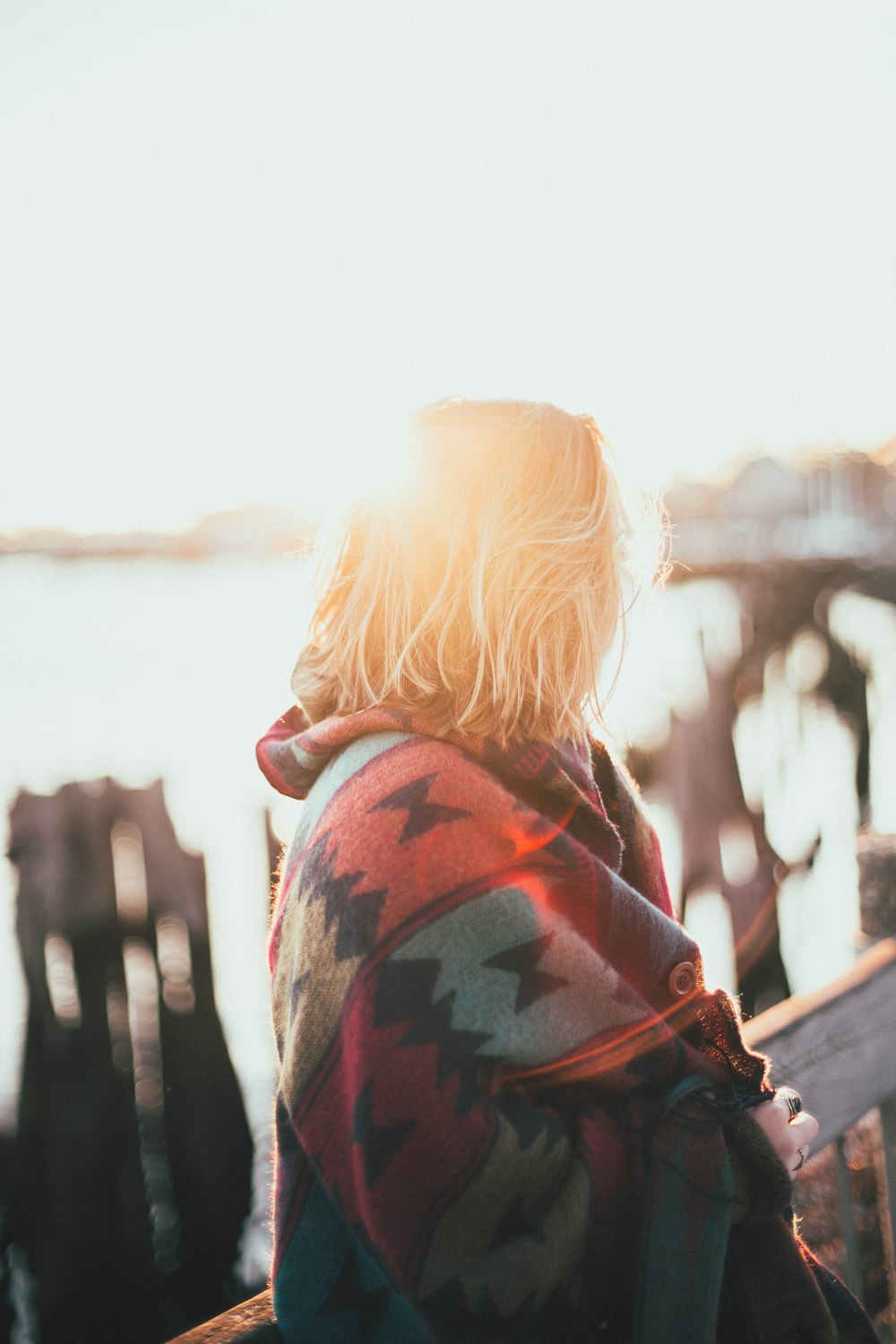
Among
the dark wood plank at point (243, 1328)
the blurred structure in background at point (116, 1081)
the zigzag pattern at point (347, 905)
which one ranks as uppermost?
the zigzag pattern at point (347, 905)

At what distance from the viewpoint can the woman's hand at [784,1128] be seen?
3.87 ft

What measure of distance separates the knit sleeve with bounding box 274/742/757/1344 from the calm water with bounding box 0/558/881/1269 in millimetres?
574

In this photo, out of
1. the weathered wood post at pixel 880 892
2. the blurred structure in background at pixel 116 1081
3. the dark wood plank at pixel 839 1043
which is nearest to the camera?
the dark wood plank at pixel 839 1043

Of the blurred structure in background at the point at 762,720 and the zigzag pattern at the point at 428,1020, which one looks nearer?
the zigzag pattern at the point at 428,1020

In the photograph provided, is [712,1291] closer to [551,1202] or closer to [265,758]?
[551,1202]

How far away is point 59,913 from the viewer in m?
2.59

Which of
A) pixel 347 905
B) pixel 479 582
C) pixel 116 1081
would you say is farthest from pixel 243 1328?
pixel 116 1081

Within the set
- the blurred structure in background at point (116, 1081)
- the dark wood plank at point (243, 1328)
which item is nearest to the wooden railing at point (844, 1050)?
the dark wood plank at point (243, 1328)

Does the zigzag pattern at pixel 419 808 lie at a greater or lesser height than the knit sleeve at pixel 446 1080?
greater

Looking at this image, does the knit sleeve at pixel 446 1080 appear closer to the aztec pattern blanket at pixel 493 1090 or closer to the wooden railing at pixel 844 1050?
the aztec pattern blanket at pixel 493 1090

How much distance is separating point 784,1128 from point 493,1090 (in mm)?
469

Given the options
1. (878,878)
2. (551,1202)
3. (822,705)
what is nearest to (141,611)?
(822,705)

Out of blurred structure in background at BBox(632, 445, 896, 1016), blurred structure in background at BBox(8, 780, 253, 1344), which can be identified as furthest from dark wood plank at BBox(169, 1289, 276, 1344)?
blurred structure in background at BBox(632, 445, 896, 1016)

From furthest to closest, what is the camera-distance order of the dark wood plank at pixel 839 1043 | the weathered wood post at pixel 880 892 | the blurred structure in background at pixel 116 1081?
the blurred structure in background at pixel 116 1081 < the weathered wood post at pixel 880 892 < the dark wood plank at pixel 839 1043
